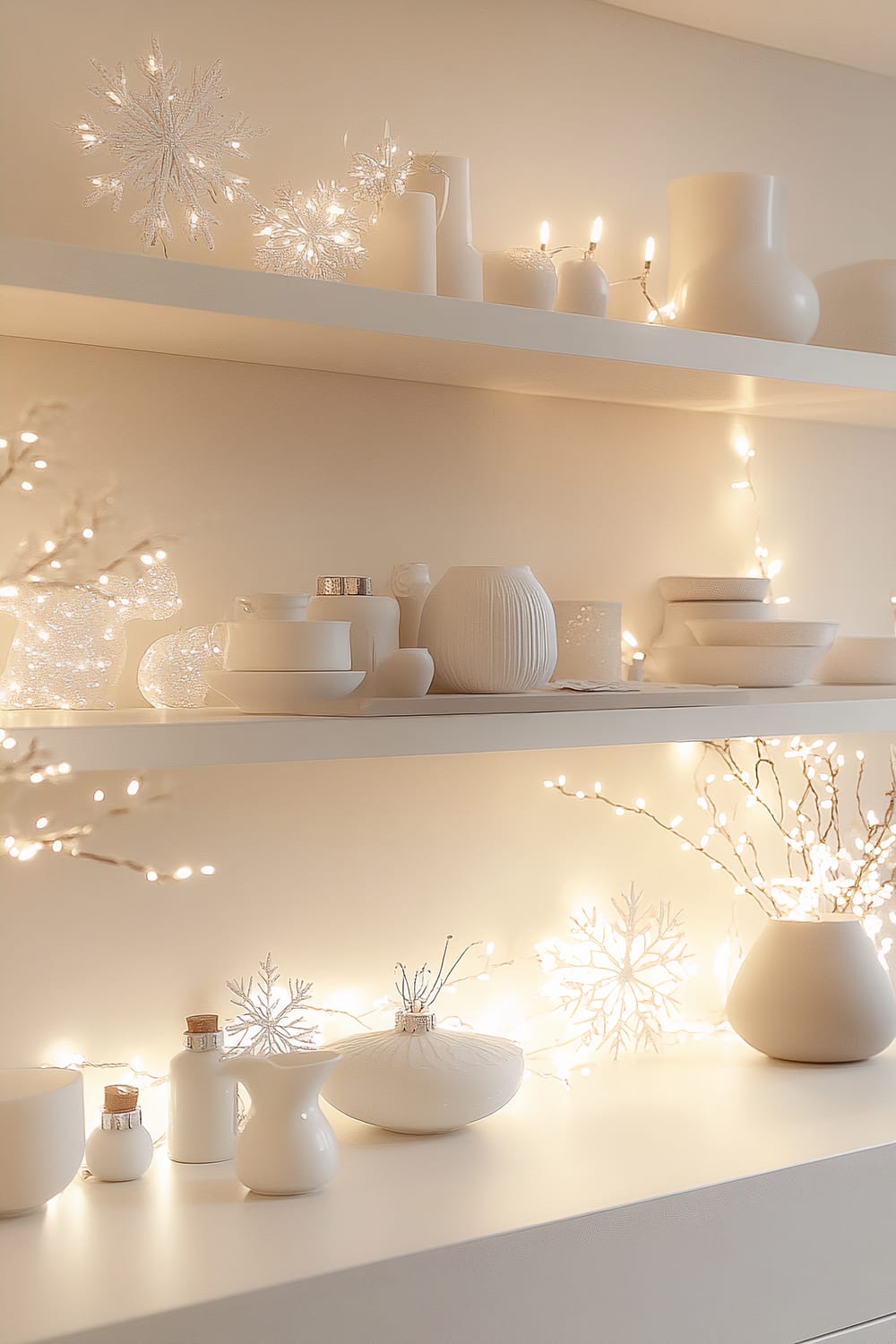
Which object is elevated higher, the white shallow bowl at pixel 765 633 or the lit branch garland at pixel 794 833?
the white shallow bowl at pixel 765 633

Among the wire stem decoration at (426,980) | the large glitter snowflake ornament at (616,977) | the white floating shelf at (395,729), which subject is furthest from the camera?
the large glitter snowflake ornament at (616,977)

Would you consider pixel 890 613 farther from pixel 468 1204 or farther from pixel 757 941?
pixel 468 1204

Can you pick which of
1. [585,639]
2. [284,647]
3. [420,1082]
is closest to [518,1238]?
[420,1082]

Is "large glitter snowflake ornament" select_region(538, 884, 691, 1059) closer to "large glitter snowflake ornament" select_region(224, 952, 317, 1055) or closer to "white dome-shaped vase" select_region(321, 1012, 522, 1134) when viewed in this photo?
"white dome-shaped vase" select_region(321, 1012, 522, 1134)

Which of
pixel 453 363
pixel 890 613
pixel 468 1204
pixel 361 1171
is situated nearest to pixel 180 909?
pixel 361 1171

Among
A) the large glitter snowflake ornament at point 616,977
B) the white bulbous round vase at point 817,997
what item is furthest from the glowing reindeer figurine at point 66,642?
the white bulbous round vase at point 817,997

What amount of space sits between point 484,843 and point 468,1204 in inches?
21.2

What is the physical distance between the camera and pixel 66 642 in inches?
53.0

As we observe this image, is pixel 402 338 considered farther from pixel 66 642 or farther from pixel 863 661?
pixel 863 661

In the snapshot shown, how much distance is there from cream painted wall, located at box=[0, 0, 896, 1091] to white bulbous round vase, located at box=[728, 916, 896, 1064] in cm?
16

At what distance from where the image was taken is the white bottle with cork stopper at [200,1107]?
4.56 feet

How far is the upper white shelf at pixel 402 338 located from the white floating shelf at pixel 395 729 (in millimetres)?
417

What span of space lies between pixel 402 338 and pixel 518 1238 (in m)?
0.94

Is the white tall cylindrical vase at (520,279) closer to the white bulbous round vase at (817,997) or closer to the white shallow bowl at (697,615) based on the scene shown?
the white shallow bowl at (697,615)
